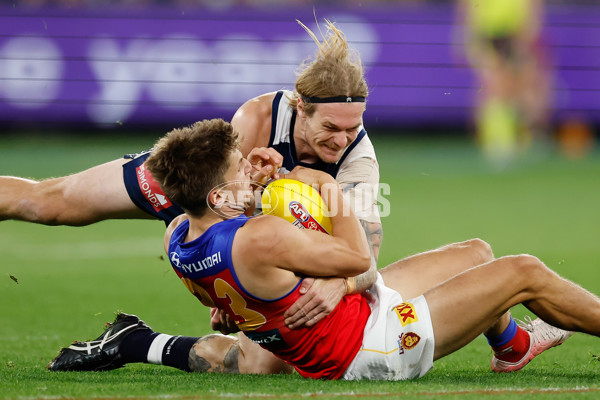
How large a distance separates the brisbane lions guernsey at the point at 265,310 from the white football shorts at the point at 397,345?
0.20 feet

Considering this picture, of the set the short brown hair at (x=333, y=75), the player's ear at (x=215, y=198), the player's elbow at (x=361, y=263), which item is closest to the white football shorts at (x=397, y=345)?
the player's elbow at (x=361, y=263)

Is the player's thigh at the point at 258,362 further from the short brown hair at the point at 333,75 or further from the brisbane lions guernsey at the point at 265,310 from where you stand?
the short brown hair at the point at 333,75

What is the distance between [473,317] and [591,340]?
2329 mm

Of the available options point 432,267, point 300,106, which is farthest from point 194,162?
point 432,267

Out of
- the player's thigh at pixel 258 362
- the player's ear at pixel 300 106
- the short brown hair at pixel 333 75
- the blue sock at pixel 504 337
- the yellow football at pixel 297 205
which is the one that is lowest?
the player's thigh at pixel 258 362

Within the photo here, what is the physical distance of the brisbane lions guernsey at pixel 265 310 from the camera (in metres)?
4.87

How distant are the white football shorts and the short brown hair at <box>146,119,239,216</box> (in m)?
1.11

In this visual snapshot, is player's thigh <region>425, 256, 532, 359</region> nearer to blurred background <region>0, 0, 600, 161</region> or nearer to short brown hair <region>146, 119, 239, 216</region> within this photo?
short brown hair <region>146, 119, 239, 216</region>

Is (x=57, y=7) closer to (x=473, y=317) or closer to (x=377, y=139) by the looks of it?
(x=377, y=139)

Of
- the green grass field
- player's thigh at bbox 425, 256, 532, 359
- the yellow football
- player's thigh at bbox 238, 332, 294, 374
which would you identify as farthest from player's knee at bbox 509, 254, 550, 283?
player's thigh at bbox 238, 332, 294, 374

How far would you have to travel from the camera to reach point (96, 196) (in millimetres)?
6508

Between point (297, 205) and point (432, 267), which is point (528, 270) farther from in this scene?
point (297, 205)

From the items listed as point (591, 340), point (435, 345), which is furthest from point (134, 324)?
point (591, 340)

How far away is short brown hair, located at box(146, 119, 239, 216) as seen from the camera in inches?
190
